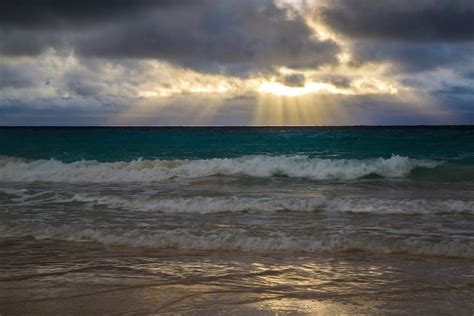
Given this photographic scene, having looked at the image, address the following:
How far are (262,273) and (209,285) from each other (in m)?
0.90

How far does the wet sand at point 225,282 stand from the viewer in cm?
498

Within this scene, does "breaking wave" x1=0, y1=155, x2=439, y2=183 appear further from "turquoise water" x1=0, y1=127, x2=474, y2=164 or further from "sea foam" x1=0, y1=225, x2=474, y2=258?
"sea foam" x1=0, y1=225, x2=474, y2=258

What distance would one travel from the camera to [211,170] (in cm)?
2216

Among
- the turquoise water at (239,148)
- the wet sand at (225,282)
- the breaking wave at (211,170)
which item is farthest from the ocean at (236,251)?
the turquoise water at (239,148)

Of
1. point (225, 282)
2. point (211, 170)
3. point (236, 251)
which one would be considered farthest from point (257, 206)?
point (211, 170)

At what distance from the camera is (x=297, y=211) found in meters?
11.4

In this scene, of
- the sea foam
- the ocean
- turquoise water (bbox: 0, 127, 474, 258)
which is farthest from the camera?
turquoise water (bbox: 0, 127, 474, 258)

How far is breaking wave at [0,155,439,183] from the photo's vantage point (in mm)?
20500

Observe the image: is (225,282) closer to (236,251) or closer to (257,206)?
(236,251)

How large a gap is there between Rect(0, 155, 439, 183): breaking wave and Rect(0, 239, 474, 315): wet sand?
12780mm

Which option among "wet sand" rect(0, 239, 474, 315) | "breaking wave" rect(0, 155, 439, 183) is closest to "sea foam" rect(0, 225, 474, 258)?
"wet sand" rect(0, 239, 474, 315)

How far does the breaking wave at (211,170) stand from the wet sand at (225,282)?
1278cm

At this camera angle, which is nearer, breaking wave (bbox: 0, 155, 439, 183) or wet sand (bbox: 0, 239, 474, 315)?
wet sand (bbox: 0, 239, 474, 315)

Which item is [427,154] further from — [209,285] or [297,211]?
[209,285]
